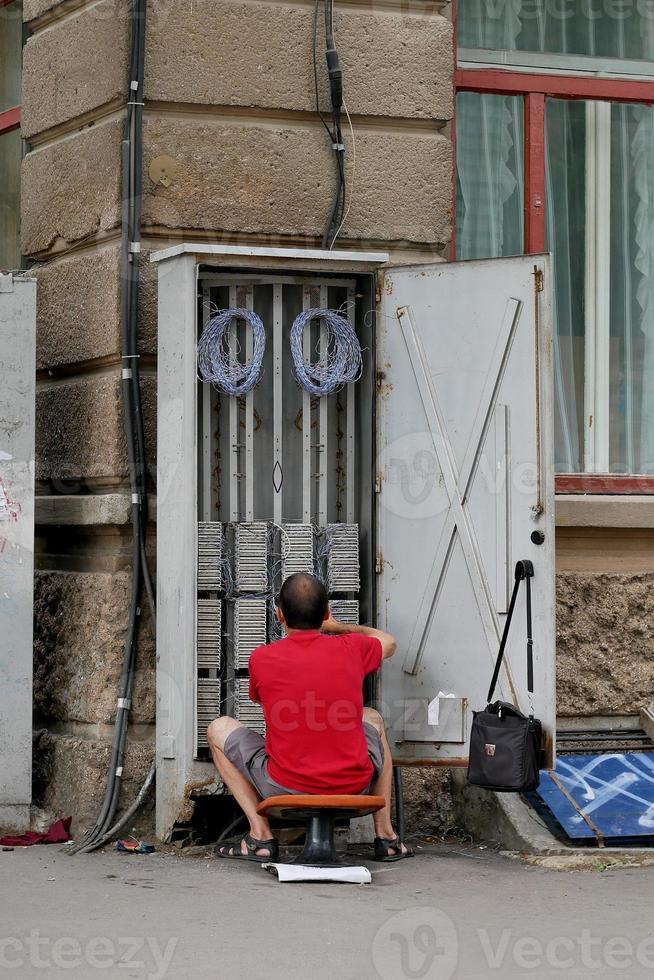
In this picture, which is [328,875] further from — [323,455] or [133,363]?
[133,363]

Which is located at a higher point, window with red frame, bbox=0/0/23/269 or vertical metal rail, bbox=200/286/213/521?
window with red frame, bbox=0/0/23/269

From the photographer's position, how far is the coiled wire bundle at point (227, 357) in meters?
6.95

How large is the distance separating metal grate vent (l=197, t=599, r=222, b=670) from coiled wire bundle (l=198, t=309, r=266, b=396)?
99 cm

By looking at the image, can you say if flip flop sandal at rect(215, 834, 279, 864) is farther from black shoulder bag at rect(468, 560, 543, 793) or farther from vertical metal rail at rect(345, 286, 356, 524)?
vertical metal rail at rect(345, 286, 356, 524)

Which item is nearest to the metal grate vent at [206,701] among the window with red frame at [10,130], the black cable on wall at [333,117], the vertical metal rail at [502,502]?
the vertical metal rail at [502,502]

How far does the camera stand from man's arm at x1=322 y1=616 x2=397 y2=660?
6383mm

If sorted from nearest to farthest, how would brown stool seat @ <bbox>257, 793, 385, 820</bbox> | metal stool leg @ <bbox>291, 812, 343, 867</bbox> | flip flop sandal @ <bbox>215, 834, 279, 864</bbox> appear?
brown stool seat @ <bbox>257, 793, 385, 820</bbox> → metal stool leg @ <bbox>291, 812, 343, 867</bbox> → flip flop sandal @ <bbox>215, 834, 279, 864</bbox>

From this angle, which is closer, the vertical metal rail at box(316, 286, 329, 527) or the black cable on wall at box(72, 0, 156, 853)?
the black cable on wall at box(72, 0, 156, 853)

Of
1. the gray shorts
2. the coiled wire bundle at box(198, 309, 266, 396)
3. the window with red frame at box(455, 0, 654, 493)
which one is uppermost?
the window with red frame at box(455, 0, 654, 493)

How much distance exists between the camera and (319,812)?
19.6ft

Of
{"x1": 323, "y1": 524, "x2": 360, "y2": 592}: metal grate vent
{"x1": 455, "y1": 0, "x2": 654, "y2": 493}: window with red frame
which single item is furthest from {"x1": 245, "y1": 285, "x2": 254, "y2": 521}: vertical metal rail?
{"x1": 455, "y1": 0, "x2": 654, "y2": 493}: window with red frame

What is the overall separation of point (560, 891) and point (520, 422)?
6.51 feet

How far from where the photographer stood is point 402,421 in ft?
22.4

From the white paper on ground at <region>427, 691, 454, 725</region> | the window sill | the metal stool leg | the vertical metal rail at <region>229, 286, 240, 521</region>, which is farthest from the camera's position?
the window sill
